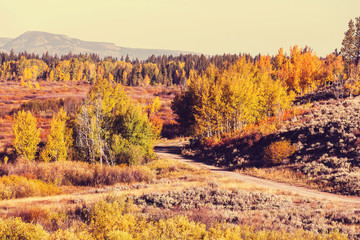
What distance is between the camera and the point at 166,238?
249 inches

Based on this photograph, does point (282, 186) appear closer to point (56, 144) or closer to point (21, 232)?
point (21, 232)

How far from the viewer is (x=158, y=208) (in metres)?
12.7

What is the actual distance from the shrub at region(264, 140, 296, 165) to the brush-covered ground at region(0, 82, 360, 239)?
89 cm

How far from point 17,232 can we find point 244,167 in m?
25.0

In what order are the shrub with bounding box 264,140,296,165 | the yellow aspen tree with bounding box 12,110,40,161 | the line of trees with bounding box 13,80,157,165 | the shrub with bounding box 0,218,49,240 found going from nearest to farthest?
1. the shrub with bounding box 0,218,49,240
2. the shrub with bounding box 264,140,296,165
3. the yellow aspen tree with bounding box 12,110,40,161
4. the line of trees with bounding box 13,80,157,165

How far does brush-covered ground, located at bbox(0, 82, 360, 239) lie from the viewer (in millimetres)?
7051

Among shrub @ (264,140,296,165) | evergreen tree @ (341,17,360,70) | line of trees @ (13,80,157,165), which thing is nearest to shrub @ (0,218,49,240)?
line of trees @ (13,80,157,165)

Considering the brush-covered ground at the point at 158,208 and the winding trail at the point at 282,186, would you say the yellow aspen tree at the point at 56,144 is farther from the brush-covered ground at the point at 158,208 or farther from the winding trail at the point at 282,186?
the winding trail at the point at 282,186

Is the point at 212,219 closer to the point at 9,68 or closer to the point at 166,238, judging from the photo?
the point at 166,238

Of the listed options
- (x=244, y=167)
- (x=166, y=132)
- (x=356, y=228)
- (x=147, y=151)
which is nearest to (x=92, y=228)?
(x=356, y=228)

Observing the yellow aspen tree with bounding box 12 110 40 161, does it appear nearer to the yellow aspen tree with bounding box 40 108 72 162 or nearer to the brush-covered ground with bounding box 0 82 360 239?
the yellow aspen tree with bounding box 40 108 72 162

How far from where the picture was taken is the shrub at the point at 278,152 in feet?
88.5

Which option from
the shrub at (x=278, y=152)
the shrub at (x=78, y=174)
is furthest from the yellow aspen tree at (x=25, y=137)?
the shrub at (x=278, y=152)

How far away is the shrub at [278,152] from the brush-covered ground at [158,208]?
0.89m
